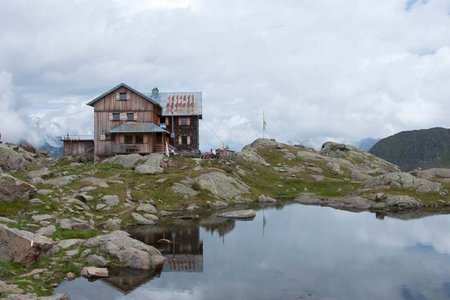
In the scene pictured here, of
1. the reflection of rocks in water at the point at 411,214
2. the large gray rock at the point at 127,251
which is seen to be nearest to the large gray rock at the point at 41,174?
the large gray rock at the point at 127,251

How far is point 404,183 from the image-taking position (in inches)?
3469

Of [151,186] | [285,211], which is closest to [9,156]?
[151,186]

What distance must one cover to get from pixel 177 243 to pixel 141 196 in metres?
19.6

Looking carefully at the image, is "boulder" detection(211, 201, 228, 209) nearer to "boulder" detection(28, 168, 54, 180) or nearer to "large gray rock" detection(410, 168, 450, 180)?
"boulder" detection(28, 168, 54, 180)

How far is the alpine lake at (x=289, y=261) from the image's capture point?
33594 mm

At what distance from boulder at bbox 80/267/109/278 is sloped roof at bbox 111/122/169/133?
2280 inches

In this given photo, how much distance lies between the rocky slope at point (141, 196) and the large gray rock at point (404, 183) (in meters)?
0.20

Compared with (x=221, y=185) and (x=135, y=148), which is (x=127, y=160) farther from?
(x=221, y=185)

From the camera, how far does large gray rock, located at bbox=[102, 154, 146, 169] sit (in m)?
85.2

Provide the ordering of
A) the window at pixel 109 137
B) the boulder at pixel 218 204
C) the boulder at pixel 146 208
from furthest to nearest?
1. the window at pixel 109 137
2. the boulder at pixel 218 204
3. the boulder at pixel 146 208

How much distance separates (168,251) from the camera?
149 ft

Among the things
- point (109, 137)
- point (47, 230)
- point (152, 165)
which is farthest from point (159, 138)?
point (47, 230)

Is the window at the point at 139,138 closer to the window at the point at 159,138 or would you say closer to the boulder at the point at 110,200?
the window at the point at 159,138

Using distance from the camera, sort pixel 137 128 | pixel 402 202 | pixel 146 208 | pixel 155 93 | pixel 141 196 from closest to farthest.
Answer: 1. pixel 146 208
2. pixel 141 196
3. pixel 402 202
4. pixel 137 128
5. pixel 155 93
